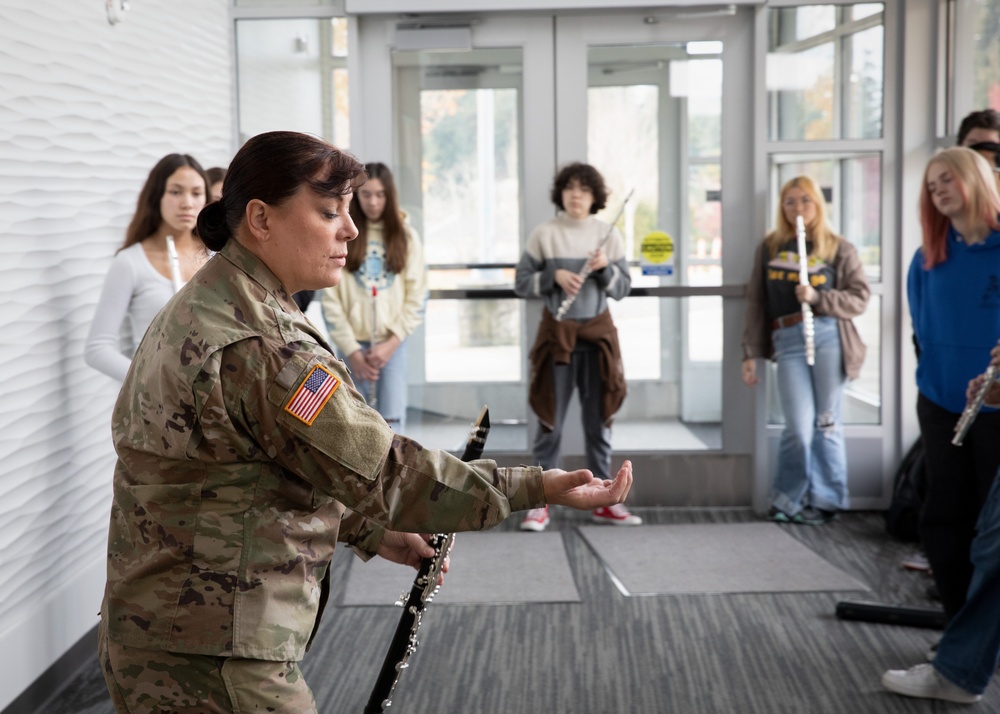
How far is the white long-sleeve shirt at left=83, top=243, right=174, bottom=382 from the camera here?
3.39 metres

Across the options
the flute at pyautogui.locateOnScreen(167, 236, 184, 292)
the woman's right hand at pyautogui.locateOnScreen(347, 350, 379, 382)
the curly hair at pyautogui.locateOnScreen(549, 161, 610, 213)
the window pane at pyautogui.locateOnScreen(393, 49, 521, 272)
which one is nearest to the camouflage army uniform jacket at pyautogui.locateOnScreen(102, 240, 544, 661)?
the flute at pyautogui.locateOnScreen(167, 236, 184, 292)

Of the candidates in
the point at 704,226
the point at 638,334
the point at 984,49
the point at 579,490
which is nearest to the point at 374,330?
the point at 638,334

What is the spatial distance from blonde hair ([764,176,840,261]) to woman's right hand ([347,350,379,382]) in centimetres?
197

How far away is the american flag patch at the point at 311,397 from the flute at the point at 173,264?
2.20 metres

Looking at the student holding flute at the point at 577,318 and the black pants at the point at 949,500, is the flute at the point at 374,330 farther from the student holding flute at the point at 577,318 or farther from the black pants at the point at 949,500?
the black pants at the point at 949,500

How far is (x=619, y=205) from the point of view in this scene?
5.46 m

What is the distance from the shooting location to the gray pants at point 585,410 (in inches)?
202

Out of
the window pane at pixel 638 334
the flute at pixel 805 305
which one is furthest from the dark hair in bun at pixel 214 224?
the window pane at pixel 638 334

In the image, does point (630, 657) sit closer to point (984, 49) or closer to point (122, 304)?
point (122, 304)

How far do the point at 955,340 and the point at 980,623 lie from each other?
0.83 meters

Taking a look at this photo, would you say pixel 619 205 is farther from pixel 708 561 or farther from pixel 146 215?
pixel 146 215

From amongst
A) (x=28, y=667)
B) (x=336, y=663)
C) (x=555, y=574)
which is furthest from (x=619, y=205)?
(x=28, y=667)

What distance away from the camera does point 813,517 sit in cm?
518

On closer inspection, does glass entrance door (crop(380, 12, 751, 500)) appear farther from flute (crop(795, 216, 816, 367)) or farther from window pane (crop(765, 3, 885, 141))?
flute (crop(795, 216, 816, 367))
